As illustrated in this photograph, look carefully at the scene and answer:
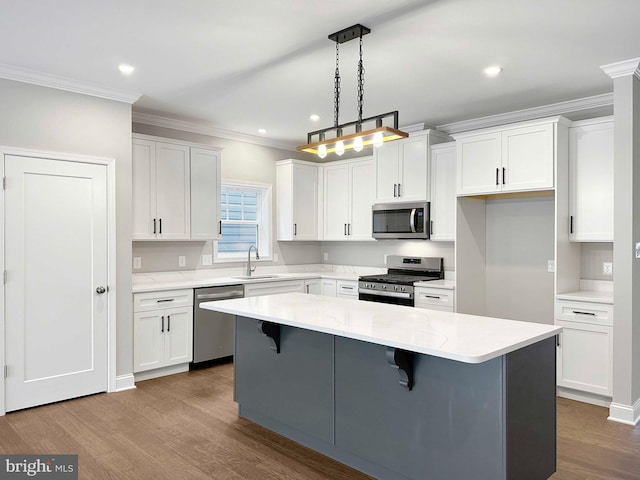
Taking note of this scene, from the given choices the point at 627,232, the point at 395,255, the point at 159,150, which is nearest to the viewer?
the point at 627,232

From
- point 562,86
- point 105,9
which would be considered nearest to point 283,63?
point 105,9

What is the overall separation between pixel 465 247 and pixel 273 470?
2974 mm

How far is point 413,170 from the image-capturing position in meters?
5.24

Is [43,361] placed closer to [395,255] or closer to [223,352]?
[223,352]

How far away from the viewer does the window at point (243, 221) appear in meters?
5.84

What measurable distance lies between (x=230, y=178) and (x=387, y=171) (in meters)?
1.90

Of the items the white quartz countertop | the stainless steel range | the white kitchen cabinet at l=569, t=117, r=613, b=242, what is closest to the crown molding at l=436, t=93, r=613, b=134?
the white kitchen cabinet at l=569, t=117, r=613, b=242

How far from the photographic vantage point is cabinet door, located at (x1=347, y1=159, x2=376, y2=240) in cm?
585

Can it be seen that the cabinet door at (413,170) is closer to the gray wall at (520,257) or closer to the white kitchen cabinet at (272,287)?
the gray wall at (520,257)

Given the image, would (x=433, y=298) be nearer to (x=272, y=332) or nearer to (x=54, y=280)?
(x=272, y=332)

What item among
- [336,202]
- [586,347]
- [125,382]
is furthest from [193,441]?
[336,202]

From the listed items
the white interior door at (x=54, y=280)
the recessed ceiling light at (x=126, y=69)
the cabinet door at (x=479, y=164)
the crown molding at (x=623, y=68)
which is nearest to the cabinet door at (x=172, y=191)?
the white interior door at (x=54, y=280)

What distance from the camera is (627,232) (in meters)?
3.51
